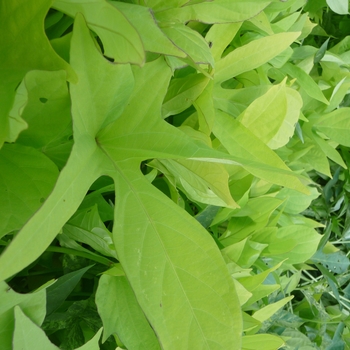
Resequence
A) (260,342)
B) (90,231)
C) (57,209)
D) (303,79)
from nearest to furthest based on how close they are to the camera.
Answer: (57,209)
(90,231)
(260,342)
(303,79)

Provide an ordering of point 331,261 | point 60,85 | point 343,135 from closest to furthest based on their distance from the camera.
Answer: point 60,85
point 343,135
point 331,261

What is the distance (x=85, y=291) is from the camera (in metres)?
0.38

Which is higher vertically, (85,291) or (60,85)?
(60,85)

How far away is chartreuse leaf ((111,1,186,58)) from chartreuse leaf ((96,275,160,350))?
174mm

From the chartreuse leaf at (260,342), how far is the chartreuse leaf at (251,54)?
0.24 m

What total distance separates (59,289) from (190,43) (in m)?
0.20

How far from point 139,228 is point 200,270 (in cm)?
4

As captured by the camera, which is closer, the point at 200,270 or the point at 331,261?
the point at 200,270

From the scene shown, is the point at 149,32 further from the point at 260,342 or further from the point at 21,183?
the point at 260,342

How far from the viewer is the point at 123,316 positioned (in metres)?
0.32

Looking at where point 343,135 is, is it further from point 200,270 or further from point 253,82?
point 200,270

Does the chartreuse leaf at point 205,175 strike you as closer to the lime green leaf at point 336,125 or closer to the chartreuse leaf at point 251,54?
the chartreuse leaf at point 251,54

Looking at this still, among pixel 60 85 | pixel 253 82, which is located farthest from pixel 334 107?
pixel 60 85

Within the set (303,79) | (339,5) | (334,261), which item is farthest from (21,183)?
(334,261)
